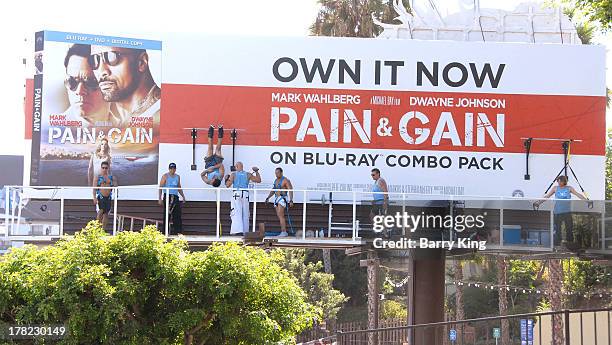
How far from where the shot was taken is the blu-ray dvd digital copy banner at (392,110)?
21.7 m

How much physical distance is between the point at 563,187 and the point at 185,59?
8.91 m

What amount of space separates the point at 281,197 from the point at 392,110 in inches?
133

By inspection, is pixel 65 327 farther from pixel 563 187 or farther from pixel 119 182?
pixel 563 187

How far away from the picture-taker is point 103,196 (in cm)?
2028

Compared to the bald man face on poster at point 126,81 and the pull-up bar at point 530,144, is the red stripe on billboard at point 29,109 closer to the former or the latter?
the bald man face on poster at point 126,81

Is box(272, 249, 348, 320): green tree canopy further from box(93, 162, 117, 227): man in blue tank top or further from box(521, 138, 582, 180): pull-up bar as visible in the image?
box(93, 162, 117, 227): man in blue tank top

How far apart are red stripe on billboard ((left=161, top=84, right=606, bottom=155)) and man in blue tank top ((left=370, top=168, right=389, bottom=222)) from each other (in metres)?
1.06

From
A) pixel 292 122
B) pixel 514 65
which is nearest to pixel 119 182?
pixel 292 122

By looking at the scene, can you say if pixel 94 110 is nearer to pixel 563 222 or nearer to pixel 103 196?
pixel 103 196

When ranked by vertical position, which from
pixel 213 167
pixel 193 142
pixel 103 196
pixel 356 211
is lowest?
pixel 356 211

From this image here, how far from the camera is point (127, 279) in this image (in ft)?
47.7

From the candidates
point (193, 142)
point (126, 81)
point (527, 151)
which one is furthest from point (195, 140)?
point (527, 151)

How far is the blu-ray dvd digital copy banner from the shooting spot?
21703mm

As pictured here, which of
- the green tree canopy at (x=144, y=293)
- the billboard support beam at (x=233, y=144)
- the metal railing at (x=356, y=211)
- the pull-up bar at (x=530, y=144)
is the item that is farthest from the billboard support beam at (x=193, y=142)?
the pull-up bar at (x=530, y=144)
